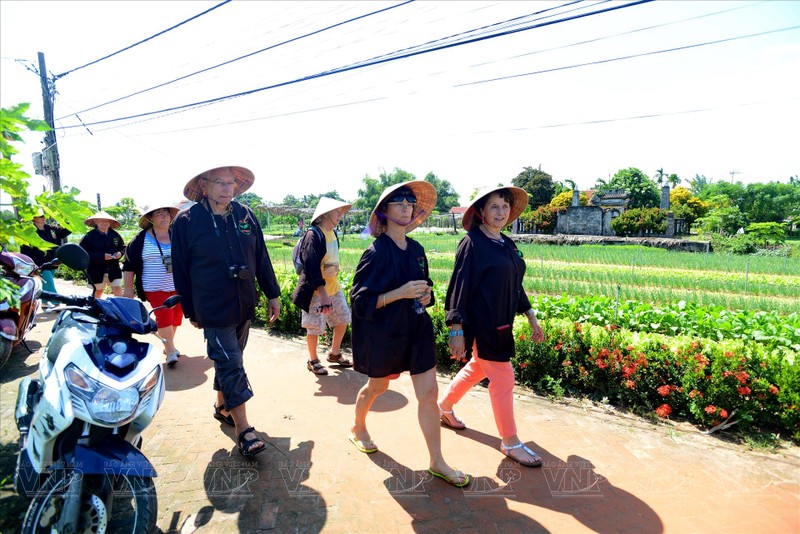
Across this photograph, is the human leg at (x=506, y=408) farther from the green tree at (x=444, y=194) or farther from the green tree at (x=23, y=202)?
the green tree at (x=444, y=194)

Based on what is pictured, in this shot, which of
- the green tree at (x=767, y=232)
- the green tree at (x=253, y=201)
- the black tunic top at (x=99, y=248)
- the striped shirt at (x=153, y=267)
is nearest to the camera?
the striped shirt at (x=153, y=267)

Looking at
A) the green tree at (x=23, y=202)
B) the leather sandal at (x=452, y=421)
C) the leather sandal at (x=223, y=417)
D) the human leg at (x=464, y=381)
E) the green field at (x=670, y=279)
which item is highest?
the green tree at (x=23, y=202)

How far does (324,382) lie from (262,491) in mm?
1825

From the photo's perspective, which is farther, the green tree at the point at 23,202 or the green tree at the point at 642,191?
the green tree at the point at 642,191

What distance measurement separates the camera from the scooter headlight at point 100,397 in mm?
2025

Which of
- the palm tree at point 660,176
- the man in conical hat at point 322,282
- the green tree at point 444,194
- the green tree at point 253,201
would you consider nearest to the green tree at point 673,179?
the palm tree at point 660,176

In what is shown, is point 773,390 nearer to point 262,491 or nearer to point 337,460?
point 337,460

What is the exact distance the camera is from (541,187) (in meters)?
49.6

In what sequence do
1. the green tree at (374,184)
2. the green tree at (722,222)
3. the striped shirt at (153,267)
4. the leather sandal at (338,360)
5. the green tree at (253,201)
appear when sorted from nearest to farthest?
1. the striped shirt at (153,267)
2. the leather sandal at (338,360)
3. the green tree at (722,222)
4. the green tree at (253,201)
5. the green tree at (374,184)

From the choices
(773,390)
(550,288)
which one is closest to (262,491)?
(773,390)

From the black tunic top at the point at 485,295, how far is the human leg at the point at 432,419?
0.40 m

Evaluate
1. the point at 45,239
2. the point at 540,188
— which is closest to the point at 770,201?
the point at 540,188

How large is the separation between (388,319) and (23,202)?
190 cm

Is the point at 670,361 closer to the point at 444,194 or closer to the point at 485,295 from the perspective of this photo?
the point at 485,295
